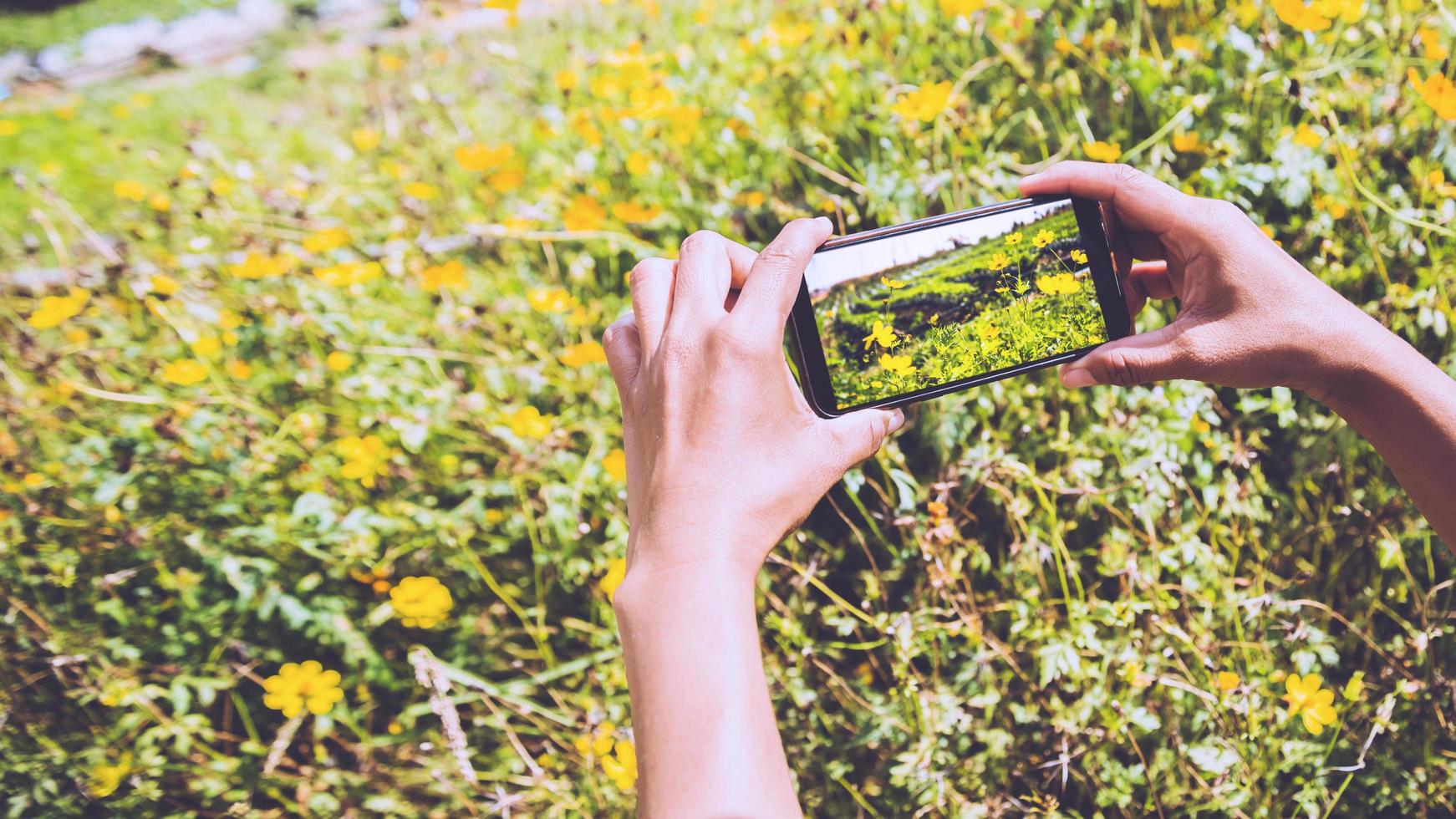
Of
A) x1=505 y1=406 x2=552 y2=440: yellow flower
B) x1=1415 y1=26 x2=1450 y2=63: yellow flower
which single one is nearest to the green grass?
x1=505 y1=406 x2=552 y2=440: yellow flower

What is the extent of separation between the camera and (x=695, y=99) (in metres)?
2.46

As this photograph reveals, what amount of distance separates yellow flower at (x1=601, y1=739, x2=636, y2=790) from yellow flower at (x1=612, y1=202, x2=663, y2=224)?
4.40ft

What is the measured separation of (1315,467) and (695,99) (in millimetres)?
1847

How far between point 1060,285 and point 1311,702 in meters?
0.86

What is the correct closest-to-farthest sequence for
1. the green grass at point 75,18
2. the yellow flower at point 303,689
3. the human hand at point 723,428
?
the human hand at point 723,428 → the yellow flower at point 303,689 → the green grass at point 75,18

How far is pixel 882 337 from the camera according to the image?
4.70 ft

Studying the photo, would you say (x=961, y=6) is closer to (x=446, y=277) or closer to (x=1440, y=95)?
(x=1440, y=95)

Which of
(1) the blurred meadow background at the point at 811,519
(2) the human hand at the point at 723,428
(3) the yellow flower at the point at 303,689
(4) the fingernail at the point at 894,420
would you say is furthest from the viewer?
(3) the yellow flower at the point at 303,689

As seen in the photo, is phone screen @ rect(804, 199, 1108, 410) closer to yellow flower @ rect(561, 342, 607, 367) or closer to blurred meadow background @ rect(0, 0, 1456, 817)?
blurred meadow background @ rect(0, 0, 1456, 817)

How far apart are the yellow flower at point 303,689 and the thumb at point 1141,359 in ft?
5.28

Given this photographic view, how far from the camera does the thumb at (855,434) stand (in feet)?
4.03

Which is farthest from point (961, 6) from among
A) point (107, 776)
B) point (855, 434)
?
point (107, 776)

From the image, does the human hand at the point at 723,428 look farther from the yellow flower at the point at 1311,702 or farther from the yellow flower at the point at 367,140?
the yellow flower at the point at 367,140

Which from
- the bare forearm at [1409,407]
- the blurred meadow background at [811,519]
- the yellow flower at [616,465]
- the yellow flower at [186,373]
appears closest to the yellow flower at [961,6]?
the blurred meadow background at [811,519]
